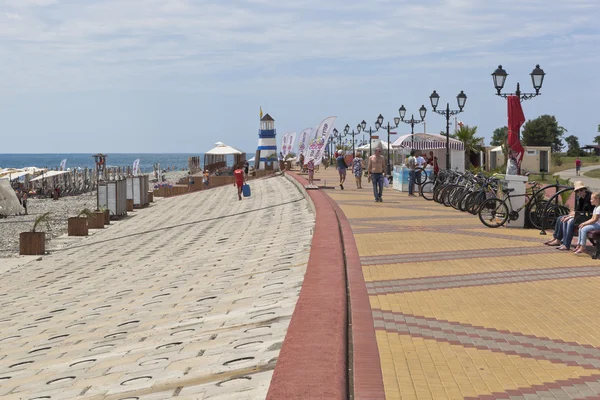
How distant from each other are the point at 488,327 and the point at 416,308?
0.88 m

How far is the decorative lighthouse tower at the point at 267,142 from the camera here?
58281mm

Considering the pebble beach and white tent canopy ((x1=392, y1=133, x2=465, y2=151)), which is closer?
the pebble beach

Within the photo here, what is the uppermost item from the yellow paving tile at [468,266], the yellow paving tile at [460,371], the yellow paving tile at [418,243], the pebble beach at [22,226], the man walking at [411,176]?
the man walking at [411,176]

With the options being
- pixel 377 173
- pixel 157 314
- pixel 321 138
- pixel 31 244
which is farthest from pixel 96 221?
pixel 157 314

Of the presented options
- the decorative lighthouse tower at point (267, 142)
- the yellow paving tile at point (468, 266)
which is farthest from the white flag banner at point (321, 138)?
the decorative lighthouse tower at point (267, 142)

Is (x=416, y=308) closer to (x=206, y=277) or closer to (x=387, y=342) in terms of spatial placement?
(x=387, y=342)

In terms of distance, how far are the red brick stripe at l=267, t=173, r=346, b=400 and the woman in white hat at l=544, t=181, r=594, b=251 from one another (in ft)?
11.7

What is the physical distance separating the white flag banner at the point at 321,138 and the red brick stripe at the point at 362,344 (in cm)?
1666

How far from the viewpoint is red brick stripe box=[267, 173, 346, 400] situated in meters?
4.89

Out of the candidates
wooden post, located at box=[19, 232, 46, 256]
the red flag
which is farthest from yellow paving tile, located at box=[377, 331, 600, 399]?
wooden post, located at box=[19, 232, 46, 256]

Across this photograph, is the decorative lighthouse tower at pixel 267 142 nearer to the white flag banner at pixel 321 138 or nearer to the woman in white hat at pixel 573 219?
the white flag banner at pixel 321 138

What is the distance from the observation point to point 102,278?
48.1 ft

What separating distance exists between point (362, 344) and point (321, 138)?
2062cm

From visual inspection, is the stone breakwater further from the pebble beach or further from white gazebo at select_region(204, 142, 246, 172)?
white gazebo at select_region(204, 142, 246, 172)
